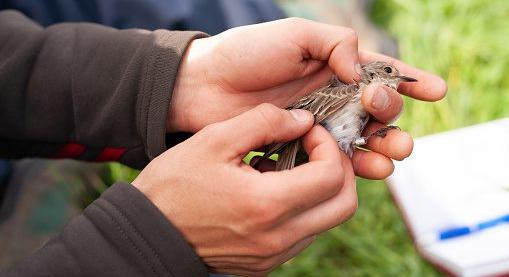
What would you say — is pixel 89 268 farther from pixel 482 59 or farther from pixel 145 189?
pixel 482 59

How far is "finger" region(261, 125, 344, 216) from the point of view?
2.29 metres

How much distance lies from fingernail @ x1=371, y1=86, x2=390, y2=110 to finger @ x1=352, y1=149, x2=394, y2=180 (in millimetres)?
295

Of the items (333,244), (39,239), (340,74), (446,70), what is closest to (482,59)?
(446,70)

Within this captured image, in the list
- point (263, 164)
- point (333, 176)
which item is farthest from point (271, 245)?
point (263, 164)

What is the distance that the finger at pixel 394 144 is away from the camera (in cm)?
297

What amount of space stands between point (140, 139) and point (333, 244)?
5.65ft

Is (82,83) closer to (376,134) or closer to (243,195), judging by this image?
(243,195)

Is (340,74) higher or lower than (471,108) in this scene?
higher

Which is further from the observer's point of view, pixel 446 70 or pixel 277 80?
pixel 446 70

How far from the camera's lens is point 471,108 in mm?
5023

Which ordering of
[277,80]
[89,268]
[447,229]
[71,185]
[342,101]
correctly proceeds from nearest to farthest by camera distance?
[89,268] → [342,101] → [277,80] → [447,229] → [71,185]

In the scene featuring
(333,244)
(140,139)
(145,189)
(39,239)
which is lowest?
(333,244)

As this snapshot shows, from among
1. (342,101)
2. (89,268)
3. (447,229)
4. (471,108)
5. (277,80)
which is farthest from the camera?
(471,108)

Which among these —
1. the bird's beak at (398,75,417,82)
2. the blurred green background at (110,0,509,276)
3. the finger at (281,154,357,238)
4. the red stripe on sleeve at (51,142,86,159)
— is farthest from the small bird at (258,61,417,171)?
the blurred green background at (110,0,509,276)
